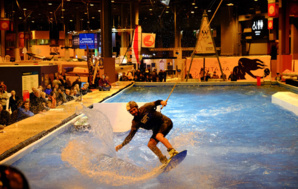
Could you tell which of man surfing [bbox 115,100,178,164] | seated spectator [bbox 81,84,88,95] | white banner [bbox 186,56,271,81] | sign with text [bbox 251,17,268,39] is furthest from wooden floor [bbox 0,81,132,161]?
sign with text [bbox 251,17,268,39]

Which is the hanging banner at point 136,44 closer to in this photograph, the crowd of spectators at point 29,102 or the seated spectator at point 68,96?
the crowd of spectators at point 29,102

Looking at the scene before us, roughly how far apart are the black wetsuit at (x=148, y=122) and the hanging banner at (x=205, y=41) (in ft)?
54.6

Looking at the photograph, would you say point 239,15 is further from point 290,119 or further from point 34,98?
point 34,98

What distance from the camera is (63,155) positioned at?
811 centimetres

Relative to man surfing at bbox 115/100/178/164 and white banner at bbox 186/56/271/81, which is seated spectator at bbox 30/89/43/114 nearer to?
man surfing at bbox 115/100/178/164

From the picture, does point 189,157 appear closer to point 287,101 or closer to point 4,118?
point 4,118

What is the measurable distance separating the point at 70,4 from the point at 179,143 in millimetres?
27531

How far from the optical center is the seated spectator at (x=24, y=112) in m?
11.2

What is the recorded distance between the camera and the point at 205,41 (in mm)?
23797

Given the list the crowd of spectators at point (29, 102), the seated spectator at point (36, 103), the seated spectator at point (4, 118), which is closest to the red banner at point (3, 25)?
the crowd of spectators at point (29, 102)

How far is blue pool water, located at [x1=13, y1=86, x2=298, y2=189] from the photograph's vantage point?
6.89 metres

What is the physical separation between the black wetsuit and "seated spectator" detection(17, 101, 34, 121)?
16.7ft

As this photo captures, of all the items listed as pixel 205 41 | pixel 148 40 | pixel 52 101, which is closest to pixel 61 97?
pixel 52 101

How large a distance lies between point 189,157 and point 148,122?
1.83 meters
